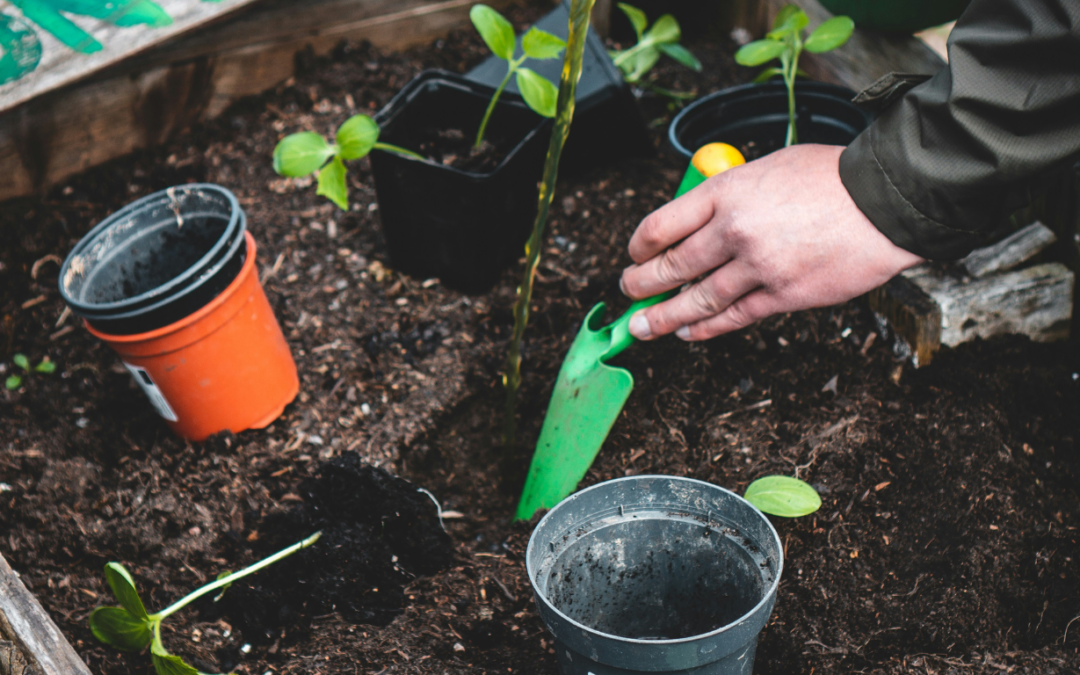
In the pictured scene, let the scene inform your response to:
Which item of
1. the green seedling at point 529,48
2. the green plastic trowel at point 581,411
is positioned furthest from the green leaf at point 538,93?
the green plastic trowel at point 581,411

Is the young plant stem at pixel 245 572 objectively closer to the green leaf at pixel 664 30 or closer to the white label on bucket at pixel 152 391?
the white label on bucket at pixel 152 391

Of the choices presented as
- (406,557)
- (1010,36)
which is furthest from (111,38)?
(1010,36)

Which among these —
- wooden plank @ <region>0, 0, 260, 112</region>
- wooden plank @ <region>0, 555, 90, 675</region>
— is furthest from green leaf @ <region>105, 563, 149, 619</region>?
wooden plank @ <region>0, 0, 260, 112</region>

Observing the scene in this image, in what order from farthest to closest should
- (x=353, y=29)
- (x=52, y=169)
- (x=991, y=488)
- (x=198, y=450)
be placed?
(x=353, y=29) < (x=52, y=169) < (x=198, y=450) < (x=991, y=488)

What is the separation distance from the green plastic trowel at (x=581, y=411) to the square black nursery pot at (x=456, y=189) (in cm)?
44

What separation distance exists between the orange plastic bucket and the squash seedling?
1213 millimetres

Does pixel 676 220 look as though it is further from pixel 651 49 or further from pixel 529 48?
pixel 651 49

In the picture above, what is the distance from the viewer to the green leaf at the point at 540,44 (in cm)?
137

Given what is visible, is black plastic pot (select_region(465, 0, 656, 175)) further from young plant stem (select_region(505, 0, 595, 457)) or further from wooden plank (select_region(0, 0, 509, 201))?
young plant stem (select_region(505, 0, 595, 457))

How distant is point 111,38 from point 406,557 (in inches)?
57.8

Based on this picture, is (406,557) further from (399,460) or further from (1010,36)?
(1010,36)

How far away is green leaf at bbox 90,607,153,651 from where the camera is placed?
3.54ft

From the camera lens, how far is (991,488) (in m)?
1.33

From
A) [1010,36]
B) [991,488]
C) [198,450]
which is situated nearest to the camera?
[1010,36]
